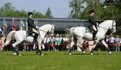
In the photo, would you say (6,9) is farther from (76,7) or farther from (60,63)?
(60,63)

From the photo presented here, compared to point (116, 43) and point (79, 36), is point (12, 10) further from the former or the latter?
point (79, 36)

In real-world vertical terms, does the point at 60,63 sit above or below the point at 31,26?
below

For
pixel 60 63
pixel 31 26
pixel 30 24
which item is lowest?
pixel 60 63

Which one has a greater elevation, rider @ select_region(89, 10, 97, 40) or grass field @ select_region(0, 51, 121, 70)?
rider @ select_region(89, 10, 97, 40)

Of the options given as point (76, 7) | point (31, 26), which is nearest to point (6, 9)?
point (76, 7)

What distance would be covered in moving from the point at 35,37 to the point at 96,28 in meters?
4.09

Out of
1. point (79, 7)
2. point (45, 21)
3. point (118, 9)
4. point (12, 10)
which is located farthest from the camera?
point (12, 10)

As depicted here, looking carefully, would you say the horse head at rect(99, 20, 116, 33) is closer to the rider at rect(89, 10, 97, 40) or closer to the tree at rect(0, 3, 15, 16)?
the rider at rect(89, 10, 97, 40)

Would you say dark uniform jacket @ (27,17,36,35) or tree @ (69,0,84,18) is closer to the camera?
dark uniform jacket @ (27,17,36,35)

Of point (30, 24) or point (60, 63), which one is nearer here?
point (60, 63)

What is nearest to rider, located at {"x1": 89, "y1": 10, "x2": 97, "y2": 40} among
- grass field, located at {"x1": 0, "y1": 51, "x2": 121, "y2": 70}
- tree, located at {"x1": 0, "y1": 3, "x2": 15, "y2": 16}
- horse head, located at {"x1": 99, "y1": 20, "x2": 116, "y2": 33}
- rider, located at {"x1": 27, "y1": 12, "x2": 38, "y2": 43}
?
horse head, located at {"x1": 99, "y1": 20, "x2": 116, "y2": 33}

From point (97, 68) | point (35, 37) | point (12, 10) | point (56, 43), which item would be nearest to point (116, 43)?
point (56, 43)

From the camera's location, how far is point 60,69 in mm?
9094

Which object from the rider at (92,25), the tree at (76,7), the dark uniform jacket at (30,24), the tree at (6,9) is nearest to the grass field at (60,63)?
the dark uniform jacket at (30,24)
